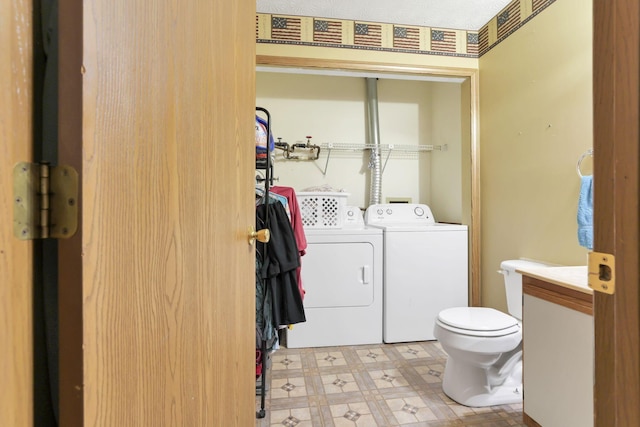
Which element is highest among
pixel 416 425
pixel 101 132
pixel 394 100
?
pixel 394 100

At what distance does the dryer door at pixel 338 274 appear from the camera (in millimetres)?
2316

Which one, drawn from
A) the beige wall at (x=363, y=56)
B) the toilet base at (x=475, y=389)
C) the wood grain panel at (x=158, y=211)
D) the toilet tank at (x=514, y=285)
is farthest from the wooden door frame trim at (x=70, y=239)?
the beige wall at (x=363, y=56)

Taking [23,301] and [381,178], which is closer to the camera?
[23,301]

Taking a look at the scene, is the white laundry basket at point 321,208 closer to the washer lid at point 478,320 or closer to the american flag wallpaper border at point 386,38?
the washer lid at point 478,320

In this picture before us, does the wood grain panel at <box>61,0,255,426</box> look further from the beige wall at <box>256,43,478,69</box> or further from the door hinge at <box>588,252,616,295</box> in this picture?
the beige wall at <box>256,43,478,69</box>

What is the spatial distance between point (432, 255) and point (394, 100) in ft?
5.59

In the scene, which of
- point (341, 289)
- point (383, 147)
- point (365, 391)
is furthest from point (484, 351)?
point (383, 147)

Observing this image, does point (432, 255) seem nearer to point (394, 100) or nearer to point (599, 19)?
point (394, 100)

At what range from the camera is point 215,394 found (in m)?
0.65

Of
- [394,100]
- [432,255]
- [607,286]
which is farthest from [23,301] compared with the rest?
[394,100]

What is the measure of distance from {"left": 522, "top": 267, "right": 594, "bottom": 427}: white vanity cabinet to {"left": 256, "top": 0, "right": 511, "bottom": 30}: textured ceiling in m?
1.95

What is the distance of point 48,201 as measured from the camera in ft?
0.97

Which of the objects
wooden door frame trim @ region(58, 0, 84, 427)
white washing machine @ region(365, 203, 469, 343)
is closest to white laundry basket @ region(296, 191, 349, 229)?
white washing machine @ region(365, 203, 469, 343)

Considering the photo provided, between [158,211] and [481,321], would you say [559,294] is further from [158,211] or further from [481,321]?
[158,211]
